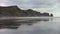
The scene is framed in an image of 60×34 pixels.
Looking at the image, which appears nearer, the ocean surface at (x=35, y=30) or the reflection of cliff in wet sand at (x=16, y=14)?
the ocean surface at (x=35, y=30)

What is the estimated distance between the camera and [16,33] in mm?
4852

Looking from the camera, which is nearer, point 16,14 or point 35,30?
point 35,30

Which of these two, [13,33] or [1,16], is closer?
[13,33]

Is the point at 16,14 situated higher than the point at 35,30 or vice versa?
the point at 16,14

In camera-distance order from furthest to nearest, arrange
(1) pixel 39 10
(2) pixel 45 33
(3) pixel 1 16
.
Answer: (3) pixel 1 16 → (1) pixel 39 10 → (2) pixel 45 33

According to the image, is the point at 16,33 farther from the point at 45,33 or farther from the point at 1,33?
the point at 45,33

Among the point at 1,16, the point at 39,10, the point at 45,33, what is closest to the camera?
the point at 45,33

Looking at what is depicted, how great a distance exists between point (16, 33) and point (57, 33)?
142cm

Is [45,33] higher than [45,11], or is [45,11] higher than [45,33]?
[45,11]

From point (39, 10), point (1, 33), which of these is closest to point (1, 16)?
point (39, 10)

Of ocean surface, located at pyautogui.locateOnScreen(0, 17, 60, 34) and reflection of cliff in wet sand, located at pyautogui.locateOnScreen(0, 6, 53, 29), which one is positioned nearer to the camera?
ocean surface, located at pyautogui.locateOnScreen(0, 17, 60, 34)

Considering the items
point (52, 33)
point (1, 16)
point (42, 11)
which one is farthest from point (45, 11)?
point (1, 16)

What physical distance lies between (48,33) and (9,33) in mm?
1348

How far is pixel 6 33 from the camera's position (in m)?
4.88
